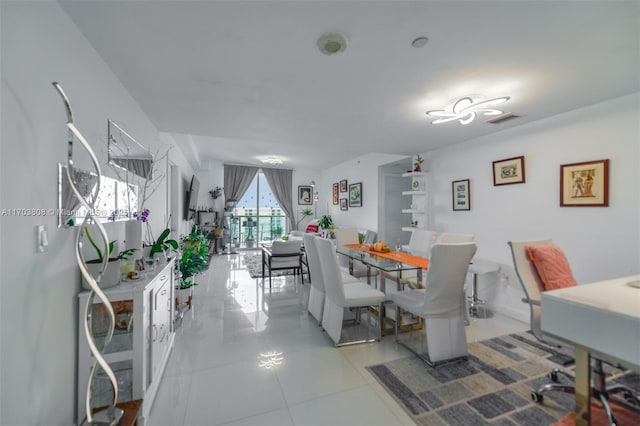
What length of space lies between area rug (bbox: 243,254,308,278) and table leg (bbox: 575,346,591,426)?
15.0 ft

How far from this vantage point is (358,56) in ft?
5.76

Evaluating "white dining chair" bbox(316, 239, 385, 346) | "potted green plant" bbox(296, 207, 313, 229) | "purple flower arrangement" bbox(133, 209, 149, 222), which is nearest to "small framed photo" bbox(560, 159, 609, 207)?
"white dining chair" bbox(316, 239, 385, 346)

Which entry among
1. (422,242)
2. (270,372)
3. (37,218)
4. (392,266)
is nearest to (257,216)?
(422,242)

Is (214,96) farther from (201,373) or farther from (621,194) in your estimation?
(621,194)

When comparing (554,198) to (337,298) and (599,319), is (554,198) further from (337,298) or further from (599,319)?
(337,298)

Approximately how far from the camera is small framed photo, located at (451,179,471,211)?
3.96 meters

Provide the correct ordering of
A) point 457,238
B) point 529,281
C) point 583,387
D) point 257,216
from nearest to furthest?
1. point 583,387
2. point 529,281
3. point 457,238
4. point 257,216

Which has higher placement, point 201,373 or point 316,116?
point 316,116

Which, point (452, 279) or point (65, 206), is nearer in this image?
point (65, 206)

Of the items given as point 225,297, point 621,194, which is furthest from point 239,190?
point 621,194

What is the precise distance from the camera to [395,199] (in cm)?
618

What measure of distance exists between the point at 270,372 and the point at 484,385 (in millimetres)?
1690

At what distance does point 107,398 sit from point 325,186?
7.94 m

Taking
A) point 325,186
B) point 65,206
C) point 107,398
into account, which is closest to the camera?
point 65,206
